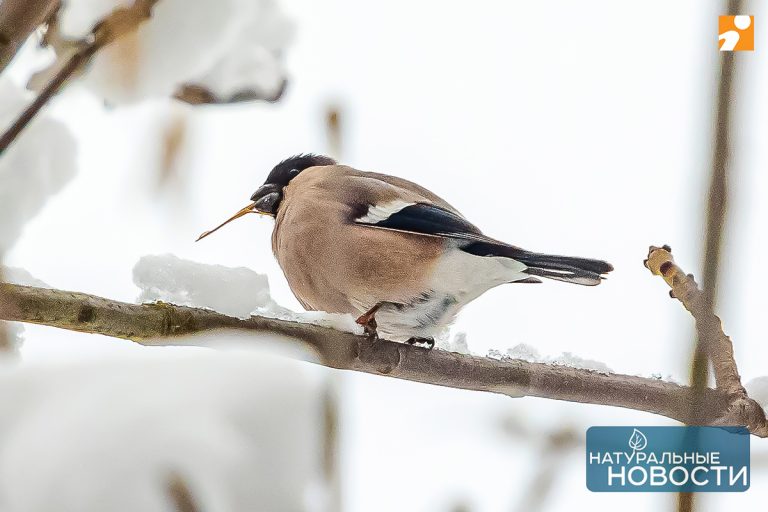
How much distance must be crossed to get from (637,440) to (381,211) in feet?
1.87

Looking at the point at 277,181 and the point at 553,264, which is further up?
the point at 277,181

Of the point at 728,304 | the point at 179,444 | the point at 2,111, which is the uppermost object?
the point at 2,111

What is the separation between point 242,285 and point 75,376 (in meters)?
0.33

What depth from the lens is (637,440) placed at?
2.99 ft

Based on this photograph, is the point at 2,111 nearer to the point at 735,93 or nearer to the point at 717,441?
the point at 735,93

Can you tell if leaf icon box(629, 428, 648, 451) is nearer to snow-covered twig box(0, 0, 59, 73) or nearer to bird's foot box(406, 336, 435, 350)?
bird's foot box(406, 336, 435, 350)

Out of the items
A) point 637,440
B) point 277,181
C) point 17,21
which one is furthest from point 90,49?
point 277,181

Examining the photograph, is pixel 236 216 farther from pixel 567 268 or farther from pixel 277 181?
pixel 567 268

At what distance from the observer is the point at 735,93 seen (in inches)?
18.8

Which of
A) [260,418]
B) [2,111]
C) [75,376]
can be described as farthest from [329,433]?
[2,111]

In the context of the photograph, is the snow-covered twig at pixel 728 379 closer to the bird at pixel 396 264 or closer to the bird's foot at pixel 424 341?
the bird at pixel 396 264

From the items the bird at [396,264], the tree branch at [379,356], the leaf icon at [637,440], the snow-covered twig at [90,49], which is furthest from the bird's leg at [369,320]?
the snow-covered twig at [90,49]

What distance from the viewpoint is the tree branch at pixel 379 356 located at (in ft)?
2.20

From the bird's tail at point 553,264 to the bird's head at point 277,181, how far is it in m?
0.33
